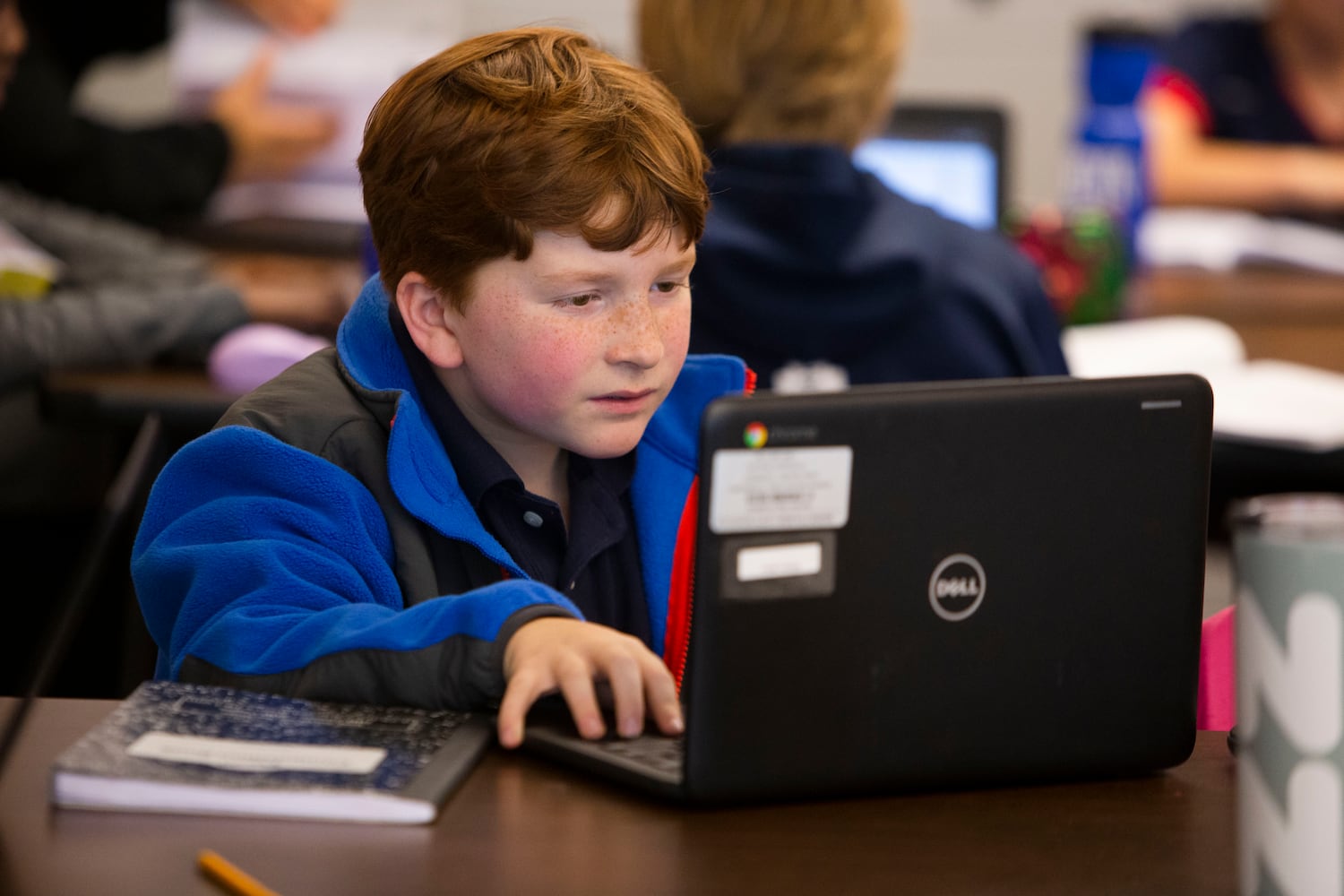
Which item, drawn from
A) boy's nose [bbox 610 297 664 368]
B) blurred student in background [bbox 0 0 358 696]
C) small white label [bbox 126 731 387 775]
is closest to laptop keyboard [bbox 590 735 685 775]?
small white label [bbox 126 731 387 775]

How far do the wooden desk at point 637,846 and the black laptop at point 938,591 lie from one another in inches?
0.8

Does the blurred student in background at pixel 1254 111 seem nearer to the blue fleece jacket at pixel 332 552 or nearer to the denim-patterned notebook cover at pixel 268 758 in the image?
the blue fleece jacket at pixel 332 552

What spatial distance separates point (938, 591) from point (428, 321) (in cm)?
46

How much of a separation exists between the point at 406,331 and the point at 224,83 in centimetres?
174

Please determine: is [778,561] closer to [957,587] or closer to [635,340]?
[957,587]

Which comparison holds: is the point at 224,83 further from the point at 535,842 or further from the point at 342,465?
the point at 535,842

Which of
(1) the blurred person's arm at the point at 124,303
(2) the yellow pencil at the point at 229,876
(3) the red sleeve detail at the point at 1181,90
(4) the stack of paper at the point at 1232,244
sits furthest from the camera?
(3) the red sleeve detail at the point at 1181,90

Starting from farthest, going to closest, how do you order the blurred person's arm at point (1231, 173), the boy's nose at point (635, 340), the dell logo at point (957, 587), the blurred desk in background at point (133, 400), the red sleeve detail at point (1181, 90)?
the red sleeve detail at point (1181, 90) < the blurred person's arm at point (1231, 173) < the blurred desk in background at point (133, 400) < the boy's nose at point (635, 340) < the dell logo at point (957, 587)

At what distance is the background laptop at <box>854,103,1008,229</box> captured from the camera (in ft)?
8.32


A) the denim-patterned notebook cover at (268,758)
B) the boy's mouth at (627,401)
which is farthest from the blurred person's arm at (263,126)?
the denim-patterned notebook cover at (268,758)

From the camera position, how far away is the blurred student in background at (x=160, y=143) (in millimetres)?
2684

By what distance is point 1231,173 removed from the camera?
3287 mm

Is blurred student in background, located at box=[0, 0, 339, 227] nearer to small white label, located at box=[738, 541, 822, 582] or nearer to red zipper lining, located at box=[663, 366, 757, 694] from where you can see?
red zipper lining, located at box=[663, 366, 757, 694]

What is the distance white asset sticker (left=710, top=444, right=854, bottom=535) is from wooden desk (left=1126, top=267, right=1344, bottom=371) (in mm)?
1864
